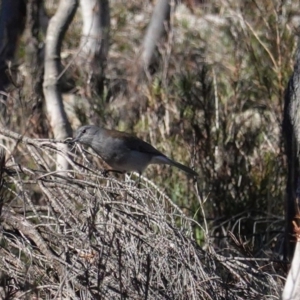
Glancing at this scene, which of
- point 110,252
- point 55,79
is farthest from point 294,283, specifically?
point 55,79

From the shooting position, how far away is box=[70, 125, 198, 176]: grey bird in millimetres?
6086

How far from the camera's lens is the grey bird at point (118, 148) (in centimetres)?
609

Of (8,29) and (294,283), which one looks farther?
(8,29)

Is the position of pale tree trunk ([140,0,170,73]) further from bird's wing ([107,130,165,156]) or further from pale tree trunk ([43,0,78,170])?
bird's wing ([107,130,165,156])

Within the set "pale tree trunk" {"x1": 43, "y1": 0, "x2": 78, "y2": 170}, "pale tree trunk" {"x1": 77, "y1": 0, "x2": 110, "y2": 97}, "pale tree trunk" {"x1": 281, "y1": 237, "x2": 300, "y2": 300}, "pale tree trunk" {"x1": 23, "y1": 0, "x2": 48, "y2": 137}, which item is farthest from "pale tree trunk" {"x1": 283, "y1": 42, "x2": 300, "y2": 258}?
"pale tree trunk" {"x1": 77, "y1": 0, "x2": 110, "y2": 97}

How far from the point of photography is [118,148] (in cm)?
614

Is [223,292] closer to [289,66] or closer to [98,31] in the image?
[289,66]

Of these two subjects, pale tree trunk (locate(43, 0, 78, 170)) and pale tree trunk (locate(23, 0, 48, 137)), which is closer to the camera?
pale tree trunk (locate(43, 0, 78, 170))

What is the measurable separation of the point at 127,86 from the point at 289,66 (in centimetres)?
267

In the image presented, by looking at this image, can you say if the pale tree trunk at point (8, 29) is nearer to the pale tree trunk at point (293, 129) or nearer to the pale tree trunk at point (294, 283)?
the pale tree trunk at point (293, 129)

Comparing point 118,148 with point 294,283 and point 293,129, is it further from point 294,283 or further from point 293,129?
point 294,283

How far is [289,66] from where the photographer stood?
25.4ft

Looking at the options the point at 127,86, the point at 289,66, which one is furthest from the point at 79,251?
the point at 127,86

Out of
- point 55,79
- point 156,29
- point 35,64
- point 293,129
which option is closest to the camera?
point 293,129
